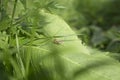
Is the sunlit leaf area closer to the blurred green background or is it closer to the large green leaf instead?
the large green leaf

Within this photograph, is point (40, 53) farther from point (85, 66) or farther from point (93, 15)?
point (93, 15)

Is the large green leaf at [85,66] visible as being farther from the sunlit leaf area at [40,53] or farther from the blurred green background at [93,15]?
the blurred green background at [93,15]

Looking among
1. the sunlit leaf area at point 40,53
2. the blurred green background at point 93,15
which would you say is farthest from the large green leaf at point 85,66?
the blurred green background at point 93,15

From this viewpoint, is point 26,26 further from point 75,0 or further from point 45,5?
point 75,0

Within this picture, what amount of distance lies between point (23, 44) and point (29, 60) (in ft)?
0.33

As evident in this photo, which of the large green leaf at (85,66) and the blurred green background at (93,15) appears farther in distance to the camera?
the blurred green background at (93,15)

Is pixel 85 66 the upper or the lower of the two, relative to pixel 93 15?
upper

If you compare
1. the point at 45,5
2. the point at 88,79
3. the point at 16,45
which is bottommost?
the point at 88,79

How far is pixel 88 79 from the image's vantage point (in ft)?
4.14

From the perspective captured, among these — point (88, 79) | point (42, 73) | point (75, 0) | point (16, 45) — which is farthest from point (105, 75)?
point (75, 0)

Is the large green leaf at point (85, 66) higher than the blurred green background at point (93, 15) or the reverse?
higher

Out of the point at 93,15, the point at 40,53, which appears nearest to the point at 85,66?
the point at 40,53

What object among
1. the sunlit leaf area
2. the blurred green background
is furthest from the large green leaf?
the blurred green background

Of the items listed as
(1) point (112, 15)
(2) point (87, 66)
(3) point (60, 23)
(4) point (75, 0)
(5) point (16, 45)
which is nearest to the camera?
(2) point (87, 66)
